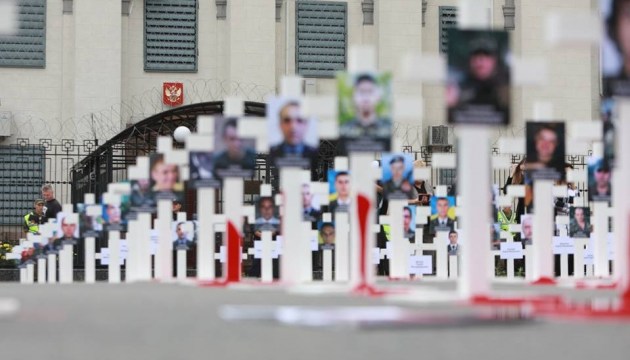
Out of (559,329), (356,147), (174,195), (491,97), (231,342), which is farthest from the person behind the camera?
(174,195)

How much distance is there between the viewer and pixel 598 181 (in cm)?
2041

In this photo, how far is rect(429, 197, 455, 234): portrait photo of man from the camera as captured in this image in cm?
2472

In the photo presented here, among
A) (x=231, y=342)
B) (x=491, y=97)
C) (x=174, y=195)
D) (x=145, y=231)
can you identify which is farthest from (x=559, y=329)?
(x=145, y=231)

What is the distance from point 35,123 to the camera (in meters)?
43.8

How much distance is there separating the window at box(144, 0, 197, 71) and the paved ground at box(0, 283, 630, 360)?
32796 mm

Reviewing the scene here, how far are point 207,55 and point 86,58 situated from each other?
141 inches

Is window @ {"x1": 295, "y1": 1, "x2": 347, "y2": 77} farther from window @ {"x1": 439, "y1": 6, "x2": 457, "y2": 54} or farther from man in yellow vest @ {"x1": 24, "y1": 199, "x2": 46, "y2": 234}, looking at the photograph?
man in yellow vest @ {"x1": 24, "y1": 199, "x2": 46, "y2": 234}

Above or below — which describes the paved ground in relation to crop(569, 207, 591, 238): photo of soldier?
below

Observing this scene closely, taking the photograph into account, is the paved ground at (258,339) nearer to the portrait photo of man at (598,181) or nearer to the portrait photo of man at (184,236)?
the portrait photo of man at (598,181)

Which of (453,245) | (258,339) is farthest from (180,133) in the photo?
(258,339)

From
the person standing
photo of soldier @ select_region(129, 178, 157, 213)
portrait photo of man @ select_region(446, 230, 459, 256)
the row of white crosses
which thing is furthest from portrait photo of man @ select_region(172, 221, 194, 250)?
the person standing

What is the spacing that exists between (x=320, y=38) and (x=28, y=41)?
8500mm

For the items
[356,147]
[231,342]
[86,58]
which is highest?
[86,58]

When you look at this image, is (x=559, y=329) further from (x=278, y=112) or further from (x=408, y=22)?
(x=408, y=22)
